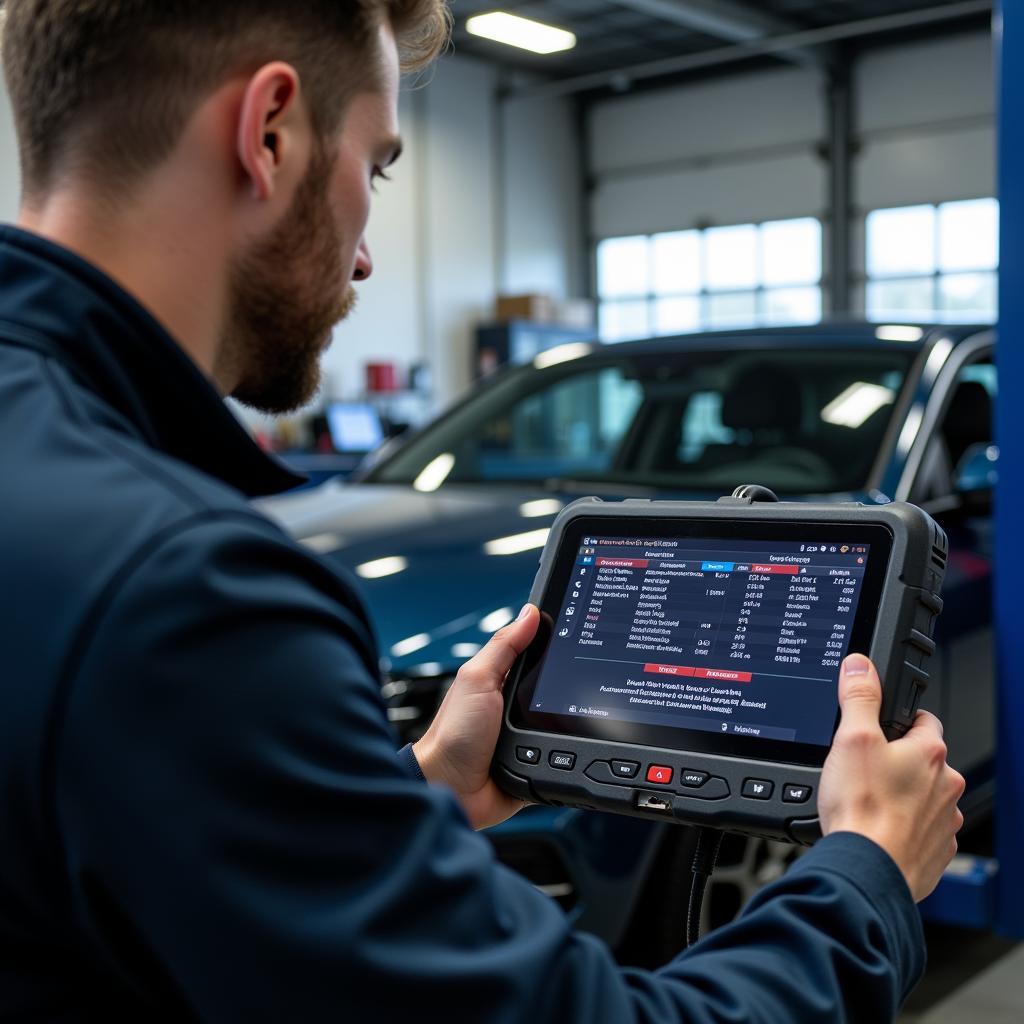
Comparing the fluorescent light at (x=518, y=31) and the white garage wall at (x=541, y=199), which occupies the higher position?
the fluorescent light at (x=518, y=31)

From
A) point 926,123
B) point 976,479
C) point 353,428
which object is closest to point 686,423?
point 976,479

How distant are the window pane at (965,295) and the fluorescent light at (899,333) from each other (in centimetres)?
1064

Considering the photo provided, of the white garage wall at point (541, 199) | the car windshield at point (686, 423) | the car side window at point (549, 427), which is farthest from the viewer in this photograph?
the white garage wall at point (541, 199)

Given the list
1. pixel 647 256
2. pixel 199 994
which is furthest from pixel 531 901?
pixel 647 256

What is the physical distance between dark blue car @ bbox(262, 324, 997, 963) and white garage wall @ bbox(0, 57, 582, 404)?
966cm

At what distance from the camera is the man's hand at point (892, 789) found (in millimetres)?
1025

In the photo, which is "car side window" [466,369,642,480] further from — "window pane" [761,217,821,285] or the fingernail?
"window pane" [761,217,821,285]

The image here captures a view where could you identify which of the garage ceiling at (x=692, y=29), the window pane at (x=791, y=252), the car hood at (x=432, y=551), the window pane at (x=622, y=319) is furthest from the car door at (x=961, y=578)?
the window pane at (x=622, y=319)

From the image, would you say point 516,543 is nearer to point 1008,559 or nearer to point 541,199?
point 1008,559

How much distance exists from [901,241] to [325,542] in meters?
12.2

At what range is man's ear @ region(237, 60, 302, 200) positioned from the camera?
0.93 m

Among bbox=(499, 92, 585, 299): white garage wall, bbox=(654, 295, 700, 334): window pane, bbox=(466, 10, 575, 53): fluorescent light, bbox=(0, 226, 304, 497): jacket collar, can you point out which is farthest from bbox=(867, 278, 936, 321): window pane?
bbox=(0, 226, 304, 497): jacket collar

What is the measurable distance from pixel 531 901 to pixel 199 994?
21cm

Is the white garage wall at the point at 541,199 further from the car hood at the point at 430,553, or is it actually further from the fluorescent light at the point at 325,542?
the fluorescent light at the point at 325,542
